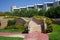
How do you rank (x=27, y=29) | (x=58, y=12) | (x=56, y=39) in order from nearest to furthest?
(x=56, y=39), (x=27, y=29), (x=58, y=12)

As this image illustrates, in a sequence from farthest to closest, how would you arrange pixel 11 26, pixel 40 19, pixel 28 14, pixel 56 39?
pixel 28 14 < pixel 11 26 < pixel 40 19 < pixel 56 39

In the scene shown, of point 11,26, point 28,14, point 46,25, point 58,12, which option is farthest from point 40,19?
point 28,14

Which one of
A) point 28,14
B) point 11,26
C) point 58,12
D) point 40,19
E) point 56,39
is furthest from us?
point 28,14

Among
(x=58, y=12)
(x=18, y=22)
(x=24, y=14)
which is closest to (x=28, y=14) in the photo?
(x=24, y=14)

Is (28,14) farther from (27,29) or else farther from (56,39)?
(56,39)

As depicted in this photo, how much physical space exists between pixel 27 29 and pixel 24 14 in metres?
52.8

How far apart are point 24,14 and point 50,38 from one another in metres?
57.8

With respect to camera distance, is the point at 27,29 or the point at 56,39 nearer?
the point at 56,39

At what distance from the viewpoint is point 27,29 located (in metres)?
20.8

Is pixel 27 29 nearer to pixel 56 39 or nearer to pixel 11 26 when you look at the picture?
pixel 56 39

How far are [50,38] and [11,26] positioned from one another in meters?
12.6

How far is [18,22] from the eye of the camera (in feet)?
93.5

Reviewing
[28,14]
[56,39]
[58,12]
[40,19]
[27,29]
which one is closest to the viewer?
[56,39]

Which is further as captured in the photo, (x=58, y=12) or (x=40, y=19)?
(x=58, y=12)
